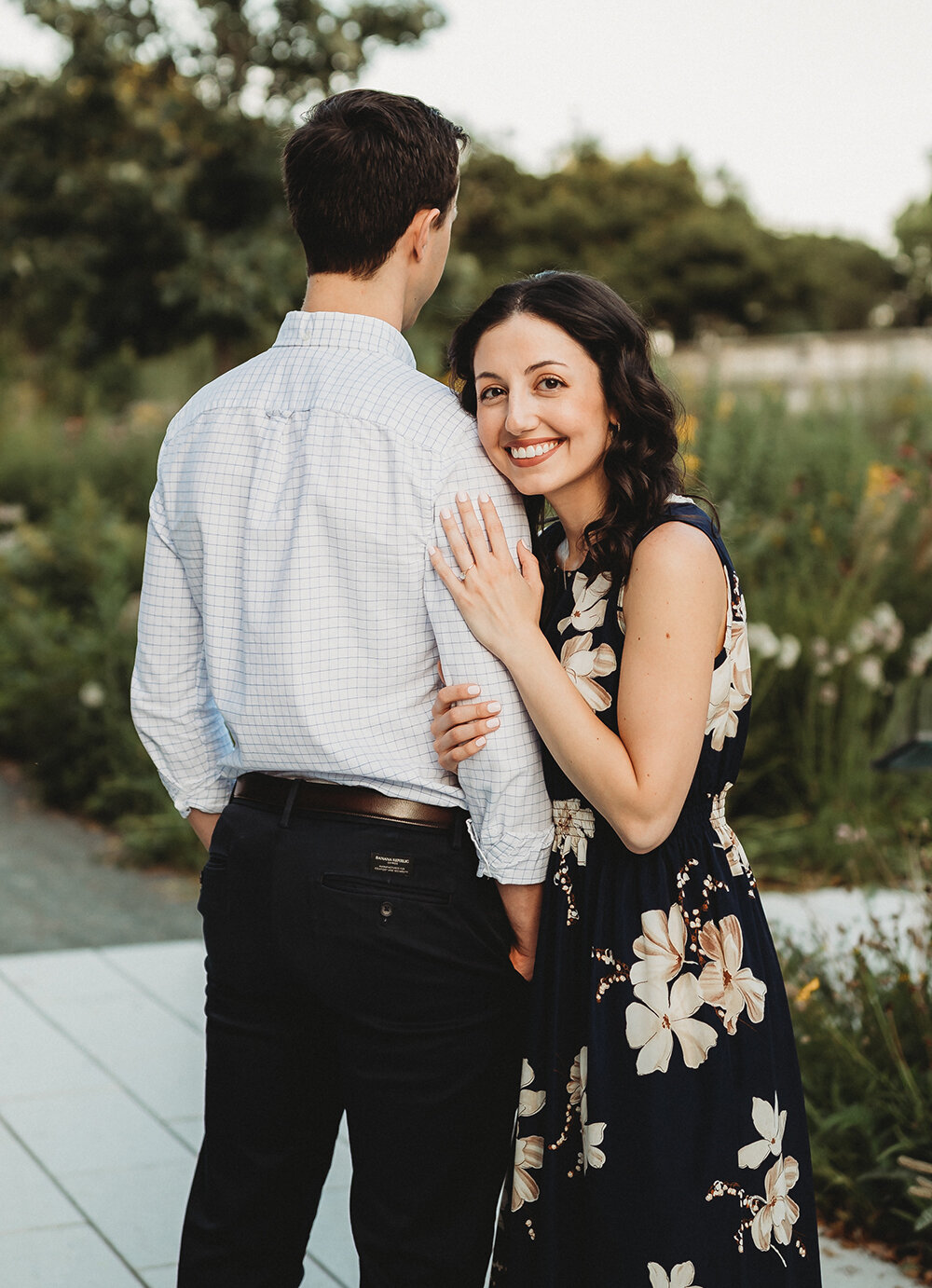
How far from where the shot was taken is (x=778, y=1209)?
1.90 metres

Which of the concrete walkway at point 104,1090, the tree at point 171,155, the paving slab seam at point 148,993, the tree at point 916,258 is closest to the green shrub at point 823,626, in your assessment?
the concrete walkway at point 104,1090

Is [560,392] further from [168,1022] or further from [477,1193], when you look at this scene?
[168,1022]

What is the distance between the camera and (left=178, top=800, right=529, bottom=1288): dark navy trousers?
180cm

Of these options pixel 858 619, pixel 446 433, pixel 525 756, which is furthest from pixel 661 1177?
pixel 858 619

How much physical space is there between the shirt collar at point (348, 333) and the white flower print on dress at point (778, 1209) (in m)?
1.29

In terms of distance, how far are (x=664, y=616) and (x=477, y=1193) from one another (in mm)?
888

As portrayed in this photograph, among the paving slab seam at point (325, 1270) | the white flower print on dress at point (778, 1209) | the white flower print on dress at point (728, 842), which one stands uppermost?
the white flower print on dress at point (728, 842)

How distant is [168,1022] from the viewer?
4.13 metres

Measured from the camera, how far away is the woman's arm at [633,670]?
5.83 ft

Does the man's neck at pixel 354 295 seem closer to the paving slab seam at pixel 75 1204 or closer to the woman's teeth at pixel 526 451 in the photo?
the woman's teeth at pixel 526 451

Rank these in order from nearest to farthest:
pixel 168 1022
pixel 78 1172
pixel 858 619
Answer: pixel 78 1172
pixel 168 1022
pixel 858 619

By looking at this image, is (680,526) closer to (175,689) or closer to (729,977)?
(729,977)

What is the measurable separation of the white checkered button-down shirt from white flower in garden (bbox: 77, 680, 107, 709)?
4679 millimetres

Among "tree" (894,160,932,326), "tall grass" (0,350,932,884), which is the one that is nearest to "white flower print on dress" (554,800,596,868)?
"tall grass" (0,350,932,884)
